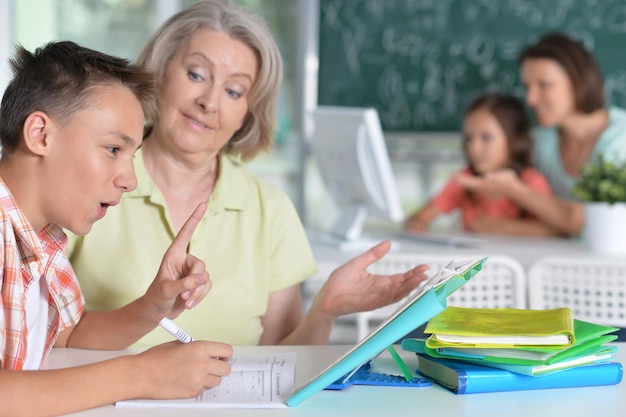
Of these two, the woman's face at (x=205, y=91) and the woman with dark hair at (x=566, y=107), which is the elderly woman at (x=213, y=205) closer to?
the woman's face at (x=205, y=91)

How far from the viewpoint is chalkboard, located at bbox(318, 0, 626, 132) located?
4016mm

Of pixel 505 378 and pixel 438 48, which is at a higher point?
pixel 438 48

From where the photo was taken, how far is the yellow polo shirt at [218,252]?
1.74 meters

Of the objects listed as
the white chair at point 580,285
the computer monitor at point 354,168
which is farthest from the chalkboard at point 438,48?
the white chair at point 580,285

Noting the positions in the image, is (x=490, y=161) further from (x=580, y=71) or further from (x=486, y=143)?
Result: (x=580, y=71)

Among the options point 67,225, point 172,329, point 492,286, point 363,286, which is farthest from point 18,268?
point 492,286

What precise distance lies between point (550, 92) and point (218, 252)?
2124mm

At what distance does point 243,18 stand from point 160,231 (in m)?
0.51

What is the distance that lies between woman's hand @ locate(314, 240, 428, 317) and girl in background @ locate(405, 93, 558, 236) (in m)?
1.98

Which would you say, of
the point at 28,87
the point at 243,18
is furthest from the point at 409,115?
the point at 28,87

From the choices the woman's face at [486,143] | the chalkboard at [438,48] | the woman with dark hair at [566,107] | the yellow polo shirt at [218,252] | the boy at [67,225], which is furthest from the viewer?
the chalkboard at [438,48]

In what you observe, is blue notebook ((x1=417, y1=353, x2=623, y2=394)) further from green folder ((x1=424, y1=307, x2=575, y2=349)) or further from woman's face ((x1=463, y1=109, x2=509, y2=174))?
woman's face ((x1=463, y1=109, x2=509, y2=174))

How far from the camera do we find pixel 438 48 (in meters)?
4.20

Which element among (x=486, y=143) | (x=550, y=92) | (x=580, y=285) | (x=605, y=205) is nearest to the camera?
(x=580, y=285)
